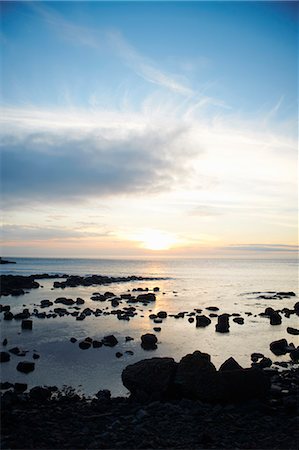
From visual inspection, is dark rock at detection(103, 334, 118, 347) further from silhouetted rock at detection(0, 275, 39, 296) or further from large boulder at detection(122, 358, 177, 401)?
silhouetted rock at detection(0, 275, 39, 296)

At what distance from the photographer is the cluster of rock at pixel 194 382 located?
13812mm

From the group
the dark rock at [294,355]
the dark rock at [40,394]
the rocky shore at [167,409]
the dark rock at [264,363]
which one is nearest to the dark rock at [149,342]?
the rocky shore at [167,409]

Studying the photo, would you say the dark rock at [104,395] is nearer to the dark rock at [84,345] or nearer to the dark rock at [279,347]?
the dark rock at [84,345]

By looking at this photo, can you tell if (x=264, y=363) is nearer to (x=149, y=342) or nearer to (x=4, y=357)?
(x=149, y=342)

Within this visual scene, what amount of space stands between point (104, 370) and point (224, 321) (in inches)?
564

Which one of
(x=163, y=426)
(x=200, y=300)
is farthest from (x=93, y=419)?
(x=200, y=300)

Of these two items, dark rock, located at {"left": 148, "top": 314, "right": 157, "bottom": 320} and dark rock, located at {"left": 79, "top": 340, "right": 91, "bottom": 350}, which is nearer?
dark rock, located at {"left": 79, "top": 340, "right": 91, "bottom": 350}

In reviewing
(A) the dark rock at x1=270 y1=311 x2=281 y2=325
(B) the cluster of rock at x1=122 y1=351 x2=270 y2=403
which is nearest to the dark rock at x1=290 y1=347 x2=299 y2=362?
(B) the cluster of rock at x1=122 y1=351 x2=270 y2=403

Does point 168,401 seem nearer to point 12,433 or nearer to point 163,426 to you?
point 163,426

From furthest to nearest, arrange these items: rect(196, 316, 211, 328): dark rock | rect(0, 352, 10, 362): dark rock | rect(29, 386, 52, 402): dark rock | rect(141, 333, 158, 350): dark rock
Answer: rect(196, 316, 211, 328): dark rock
rect(141, 333, 158, 350): dark rock
rect(0, 352, 10, 362): dark rock
rect(29, 386, 52, 402): dark rock

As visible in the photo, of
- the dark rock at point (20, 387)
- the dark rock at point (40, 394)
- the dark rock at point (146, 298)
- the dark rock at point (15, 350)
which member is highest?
the dark rock at point (40, 394)

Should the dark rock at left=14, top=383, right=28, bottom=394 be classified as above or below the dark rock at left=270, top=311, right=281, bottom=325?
above

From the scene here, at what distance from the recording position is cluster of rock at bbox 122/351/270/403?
13812 mm

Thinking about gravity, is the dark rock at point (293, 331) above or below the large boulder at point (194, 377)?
below
